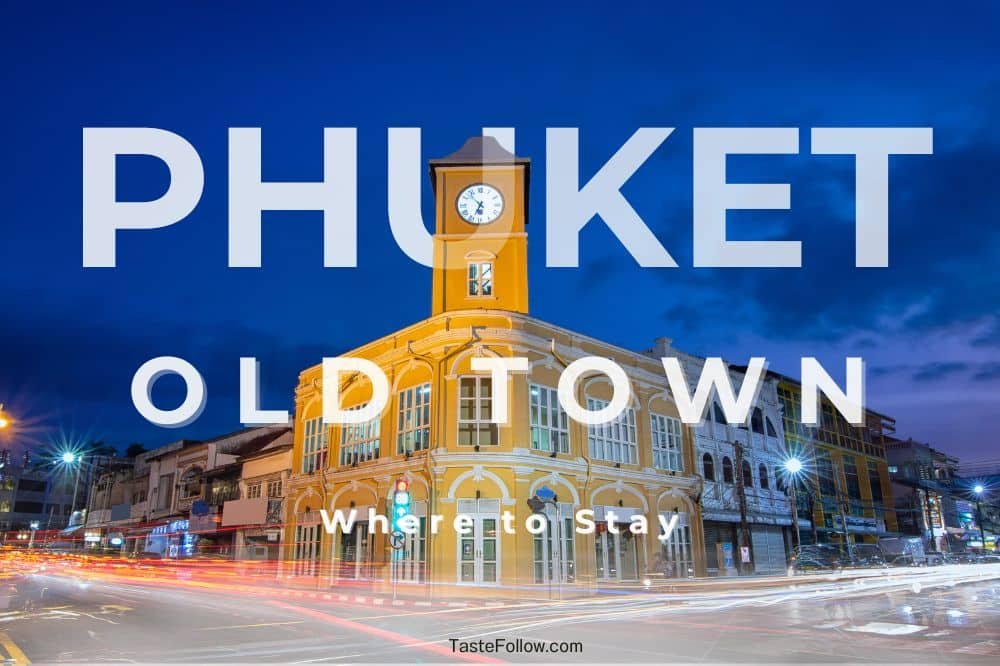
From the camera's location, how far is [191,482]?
54.4m

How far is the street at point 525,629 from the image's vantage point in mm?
10852

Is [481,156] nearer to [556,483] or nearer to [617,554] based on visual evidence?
[556,483]

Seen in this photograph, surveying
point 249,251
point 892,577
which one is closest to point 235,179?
point 249,251

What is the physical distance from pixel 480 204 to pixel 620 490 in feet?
49.8

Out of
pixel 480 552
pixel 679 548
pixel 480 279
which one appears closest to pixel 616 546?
pixel 679 548

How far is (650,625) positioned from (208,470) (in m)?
44.9

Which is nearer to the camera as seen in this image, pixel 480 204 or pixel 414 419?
pixel 414 419

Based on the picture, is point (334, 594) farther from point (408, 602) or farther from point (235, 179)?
point (235, 179)

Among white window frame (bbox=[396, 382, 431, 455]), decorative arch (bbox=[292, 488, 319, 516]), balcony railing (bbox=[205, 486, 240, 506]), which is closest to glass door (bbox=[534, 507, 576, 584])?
white window frame (bbox=[396, 382, 431, 455])

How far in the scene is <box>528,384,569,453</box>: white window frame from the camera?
2864 cm

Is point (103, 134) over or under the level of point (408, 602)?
over

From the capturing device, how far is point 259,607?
19.5 m

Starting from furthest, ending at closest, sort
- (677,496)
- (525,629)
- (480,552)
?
(677,496) → (480,552) → (525,629)

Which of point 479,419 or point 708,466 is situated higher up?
point 479,419
